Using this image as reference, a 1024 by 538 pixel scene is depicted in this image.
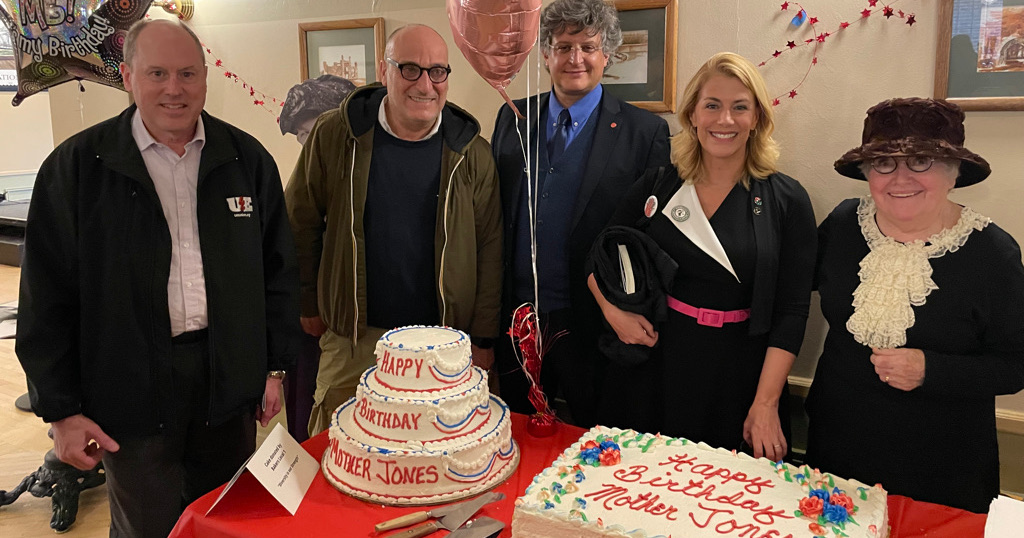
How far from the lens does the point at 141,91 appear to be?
169 cm

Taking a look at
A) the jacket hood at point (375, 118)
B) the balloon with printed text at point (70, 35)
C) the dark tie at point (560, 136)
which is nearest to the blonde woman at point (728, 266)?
the dark tie at point (560, 136)

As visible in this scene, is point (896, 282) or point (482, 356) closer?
point (896, 282)

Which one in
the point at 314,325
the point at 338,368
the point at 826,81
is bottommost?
the point at 338,368

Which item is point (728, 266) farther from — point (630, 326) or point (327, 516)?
point (327, 516)

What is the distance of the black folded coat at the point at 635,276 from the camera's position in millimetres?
1799

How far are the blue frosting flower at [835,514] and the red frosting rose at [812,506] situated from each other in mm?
11

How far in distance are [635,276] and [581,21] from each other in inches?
30.1

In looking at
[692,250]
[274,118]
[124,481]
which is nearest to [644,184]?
[692,250]

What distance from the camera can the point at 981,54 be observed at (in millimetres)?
1919

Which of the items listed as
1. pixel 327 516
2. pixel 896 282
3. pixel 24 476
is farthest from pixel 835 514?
pixel 24 476

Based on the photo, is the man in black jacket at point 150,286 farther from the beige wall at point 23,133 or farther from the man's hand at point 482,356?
the beige wall at point 23,133

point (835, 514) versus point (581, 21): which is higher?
point (581, 21)

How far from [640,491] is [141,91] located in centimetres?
144

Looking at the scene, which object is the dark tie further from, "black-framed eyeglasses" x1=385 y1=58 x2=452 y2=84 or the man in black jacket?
the man in black jacket
